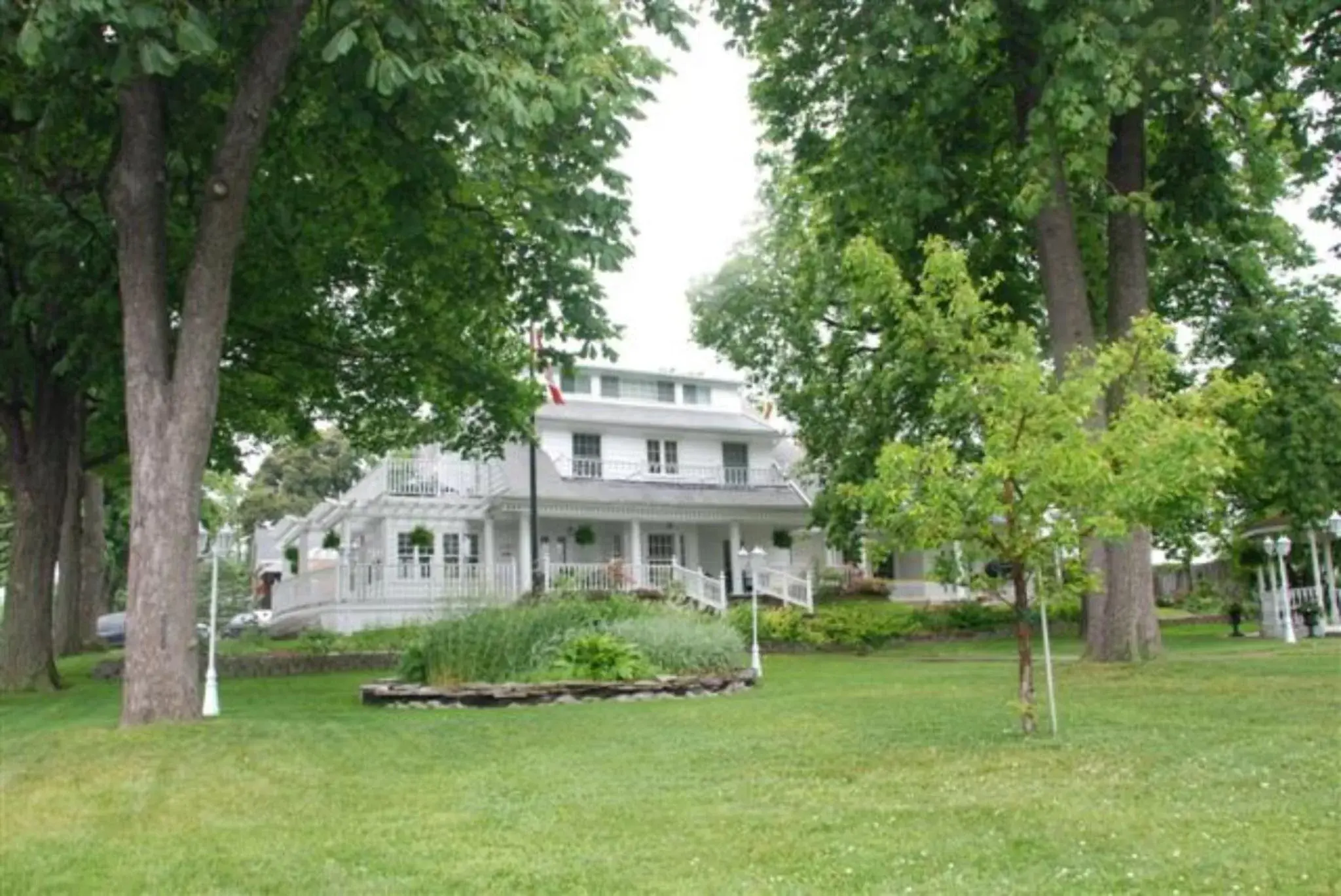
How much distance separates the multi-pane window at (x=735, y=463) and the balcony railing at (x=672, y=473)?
2 cm

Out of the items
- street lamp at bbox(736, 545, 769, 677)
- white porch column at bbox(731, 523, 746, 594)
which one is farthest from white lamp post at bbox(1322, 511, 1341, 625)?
white porch column at bbox(731, 523, 746, 594)

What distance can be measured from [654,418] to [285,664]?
1832 cm

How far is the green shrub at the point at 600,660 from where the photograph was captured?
14.3 metres

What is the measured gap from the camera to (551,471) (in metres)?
34.8

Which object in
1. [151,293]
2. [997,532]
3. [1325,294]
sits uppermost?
[1325,294]

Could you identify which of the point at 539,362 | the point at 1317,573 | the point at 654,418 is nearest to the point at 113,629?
the point at 654,418

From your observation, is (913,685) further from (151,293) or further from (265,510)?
(265,510)

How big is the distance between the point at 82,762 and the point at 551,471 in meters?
25.9

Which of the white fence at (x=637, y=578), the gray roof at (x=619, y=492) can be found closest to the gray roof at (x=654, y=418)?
the gray roof at (x=619, y=492)

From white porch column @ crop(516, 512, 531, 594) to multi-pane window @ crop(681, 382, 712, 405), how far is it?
905 cm

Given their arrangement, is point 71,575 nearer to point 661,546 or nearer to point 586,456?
point 586,456

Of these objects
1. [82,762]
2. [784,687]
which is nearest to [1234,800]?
[82,762]

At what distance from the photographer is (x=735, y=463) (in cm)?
3956

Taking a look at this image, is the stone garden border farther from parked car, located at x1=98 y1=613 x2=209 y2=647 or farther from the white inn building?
parked car, located at x1=98 y1=613 x2=209 y2=647
